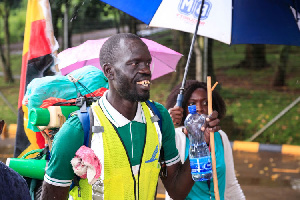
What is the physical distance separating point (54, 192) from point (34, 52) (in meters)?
2.38

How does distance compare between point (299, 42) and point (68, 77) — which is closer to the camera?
point (68, 77)

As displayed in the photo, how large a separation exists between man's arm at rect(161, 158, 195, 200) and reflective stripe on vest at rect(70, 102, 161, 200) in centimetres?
28

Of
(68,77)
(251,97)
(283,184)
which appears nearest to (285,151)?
(283,184)

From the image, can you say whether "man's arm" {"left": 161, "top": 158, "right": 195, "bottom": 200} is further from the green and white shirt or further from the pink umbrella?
the pink umbrella

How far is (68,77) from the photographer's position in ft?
11.9

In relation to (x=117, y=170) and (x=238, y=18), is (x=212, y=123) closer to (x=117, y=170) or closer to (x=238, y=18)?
(x=117, y=170)

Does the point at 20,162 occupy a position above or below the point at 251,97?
above

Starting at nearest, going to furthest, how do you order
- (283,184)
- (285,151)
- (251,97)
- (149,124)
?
(149,124) < (283,184) < (285,151) < (251,97)

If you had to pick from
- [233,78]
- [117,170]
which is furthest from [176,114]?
[233,78]

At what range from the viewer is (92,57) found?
5.78m

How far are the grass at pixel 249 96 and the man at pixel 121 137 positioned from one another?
9.42 metres

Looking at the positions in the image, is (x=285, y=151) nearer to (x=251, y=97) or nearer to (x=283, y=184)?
(x=283, y=184)

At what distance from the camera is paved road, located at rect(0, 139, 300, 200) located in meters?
8.52

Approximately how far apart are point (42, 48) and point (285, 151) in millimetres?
7889
